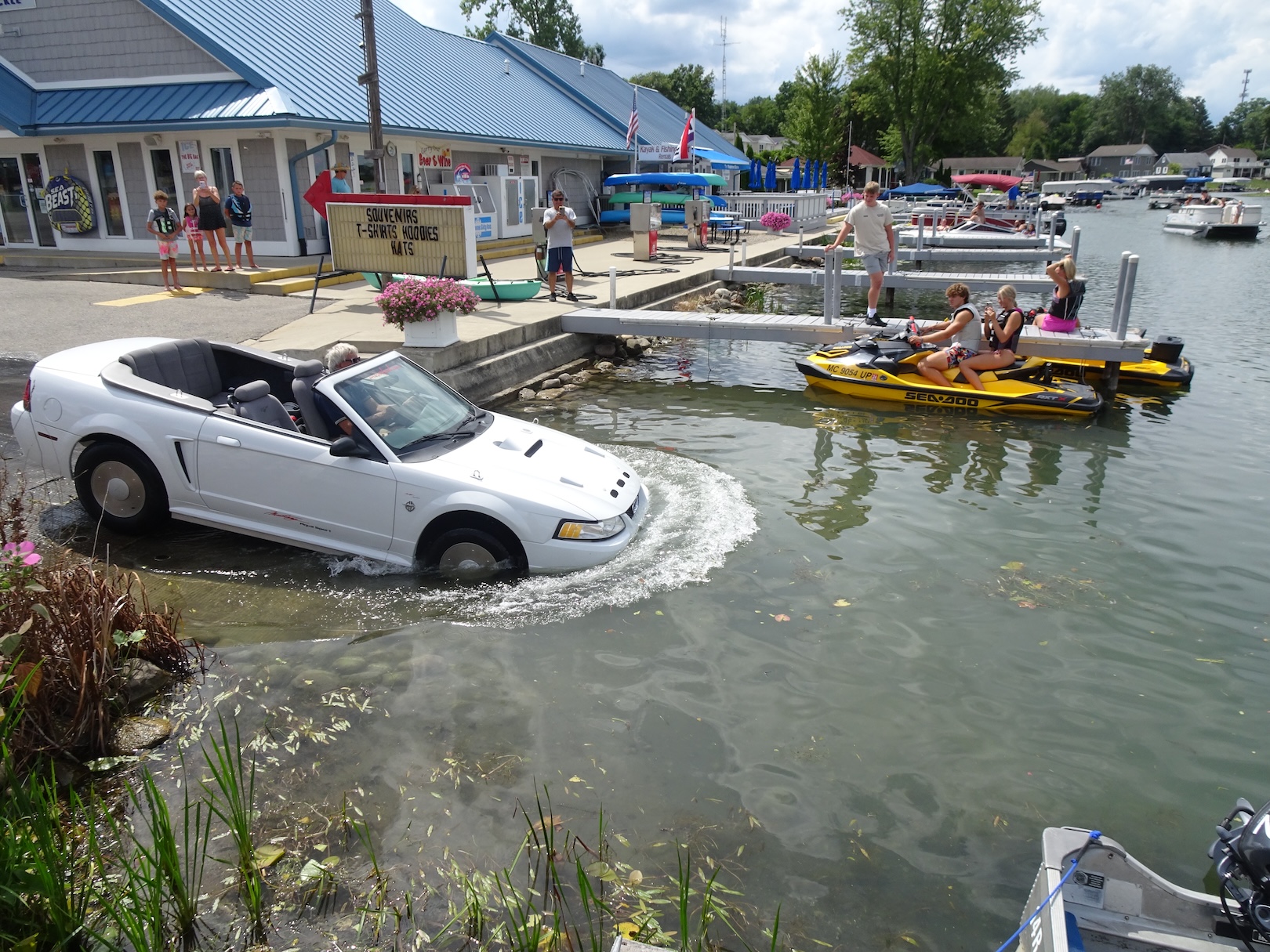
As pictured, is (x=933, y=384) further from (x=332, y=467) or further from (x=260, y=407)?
(x=260, y=407)

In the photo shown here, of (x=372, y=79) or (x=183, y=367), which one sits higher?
(x=372, y=79)

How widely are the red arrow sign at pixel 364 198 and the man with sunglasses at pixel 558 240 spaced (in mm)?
2582

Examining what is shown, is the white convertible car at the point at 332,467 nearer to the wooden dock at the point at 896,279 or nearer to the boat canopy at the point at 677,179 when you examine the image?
the wooden dock at the point at 896,279

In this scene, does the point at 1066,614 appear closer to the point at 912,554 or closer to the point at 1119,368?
the point at 912,554

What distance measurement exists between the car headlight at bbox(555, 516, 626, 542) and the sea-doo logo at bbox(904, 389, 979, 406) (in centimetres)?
664

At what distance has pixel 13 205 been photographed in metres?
20.0

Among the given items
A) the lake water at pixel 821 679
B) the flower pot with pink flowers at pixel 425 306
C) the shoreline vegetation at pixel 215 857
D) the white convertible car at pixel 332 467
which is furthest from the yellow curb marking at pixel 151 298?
the shoreline vegetation at pixel 215 857

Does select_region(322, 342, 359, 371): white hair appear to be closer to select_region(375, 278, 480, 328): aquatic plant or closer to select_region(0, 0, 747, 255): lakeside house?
select_region(375, 278, 480, 328): aquatic plant

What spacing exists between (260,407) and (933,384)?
8540 millimetres

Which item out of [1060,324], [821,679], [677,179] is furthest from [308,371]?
[677,179]

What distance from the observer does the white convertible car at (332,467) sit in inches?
243

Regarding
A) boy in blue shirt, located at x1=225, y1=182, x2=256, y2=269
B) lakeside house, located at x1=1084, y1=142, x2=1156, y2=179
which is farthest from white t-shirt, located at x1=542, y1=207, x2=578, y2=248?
lakeside house, located at x1=1084, y1=142, x2=1156, y2=179

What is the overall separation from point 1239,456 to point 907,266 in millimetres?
23479

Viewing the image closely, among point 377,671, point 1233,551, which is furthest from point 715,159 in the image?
point 377,671
